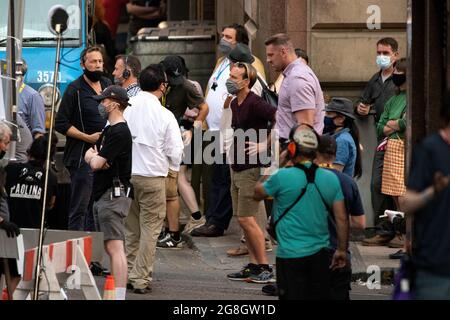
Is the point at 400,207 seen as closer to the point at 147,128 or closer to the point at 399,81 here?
the point at 399,81

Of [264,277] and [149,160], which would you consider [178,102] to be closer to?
[149,160]

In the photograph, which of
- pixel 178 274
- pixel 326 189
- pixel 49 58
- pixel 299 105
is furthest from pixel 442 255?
pixel 49 58

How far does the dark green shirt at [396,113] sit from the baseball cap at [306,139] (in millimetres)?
4705

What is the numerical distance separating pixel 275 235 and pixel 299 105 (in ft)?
8.99

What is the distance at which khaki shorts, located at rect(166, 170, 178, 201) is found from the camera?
14.4 meters

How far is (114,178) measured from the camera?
11.7m

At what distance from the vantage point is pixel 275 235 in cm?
974

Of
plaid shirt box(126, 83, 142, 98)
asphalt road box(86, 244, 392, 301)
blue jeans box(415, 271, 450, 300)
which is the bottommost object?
asphalt road box(86, 244, 392, 301)

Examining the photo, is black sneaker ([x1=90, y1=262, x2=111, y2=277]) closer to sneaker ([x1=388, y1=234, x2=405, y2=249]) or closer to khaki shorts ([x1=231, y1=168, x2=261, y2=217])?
khaki shorts ([x1=231, y1=168, x2=261, y2=217])

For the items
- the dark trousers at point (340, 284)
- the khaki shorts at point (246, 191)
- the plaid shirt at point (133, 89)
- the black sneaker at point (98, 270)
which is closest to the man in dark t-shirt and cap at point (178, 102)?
the plaid shirt at point (133, 89)

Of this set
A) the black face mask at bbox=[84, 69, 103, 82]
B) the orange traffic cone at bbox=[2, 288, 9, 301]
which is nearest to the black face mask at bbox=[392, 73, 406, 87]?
the black face mask at bbox=[84, 69, 103, 82]

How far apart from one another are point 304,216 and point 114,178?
8.78 feet

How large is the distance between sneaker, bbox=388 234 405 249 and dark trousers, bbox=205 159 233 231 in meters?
1.71

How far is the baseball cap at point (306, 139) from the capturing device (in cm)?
949
